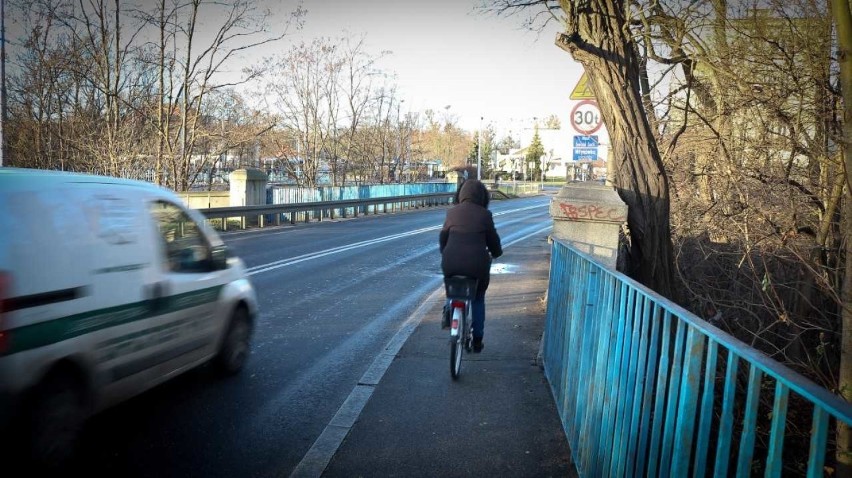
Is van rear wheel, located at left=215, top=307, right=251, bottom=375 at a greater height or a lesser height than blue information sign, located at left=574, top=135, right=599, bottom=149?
lesser

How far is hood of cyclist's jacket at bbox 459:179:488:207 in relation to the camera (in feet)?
21.0

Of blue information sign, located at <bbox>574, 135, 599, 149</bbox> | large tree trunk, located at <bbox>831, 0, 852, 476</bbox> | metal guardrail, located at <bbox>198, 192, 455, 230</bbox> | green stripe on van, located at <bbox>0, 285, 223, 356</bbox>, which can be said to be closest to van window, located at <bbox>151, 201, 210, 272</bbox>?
→ green stripe on van, located at <bbox>0, 285, 223, 356</bbox>

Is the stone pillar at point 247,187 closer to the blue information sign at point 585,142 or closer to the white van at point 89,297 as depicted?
the blue information sign at point 585,142

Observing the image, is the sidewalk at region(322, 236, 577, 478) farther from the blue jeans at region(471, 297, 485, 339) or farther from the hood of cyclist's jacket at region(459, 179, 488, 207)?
the hood of cyclist's jacket at region(459, 179, 488, 207)

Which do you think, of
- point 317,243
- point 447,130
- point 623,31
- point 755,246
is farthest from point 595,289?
point 447,130

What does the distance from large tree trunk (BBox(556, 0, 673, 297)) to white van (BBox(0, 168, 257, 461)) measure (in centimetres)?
446

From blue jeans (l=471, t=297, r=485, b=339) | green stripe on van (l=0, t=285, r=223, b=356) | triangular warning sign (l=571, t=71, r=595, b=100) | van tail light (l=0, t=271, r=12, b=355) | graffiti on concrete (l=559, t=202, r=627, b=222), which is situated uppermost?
triangular warning sign (l=571, t=71, r=595, b=100)

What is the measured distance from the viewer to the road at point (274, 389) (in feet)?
13.9

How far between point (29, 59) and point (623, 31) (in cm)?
2385

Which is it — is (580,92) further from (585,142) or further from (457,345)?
(457,345)

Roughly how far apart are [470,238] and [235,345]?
2.32 metres

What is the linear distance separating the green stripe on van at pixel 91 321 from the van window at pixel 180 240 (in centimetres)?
23

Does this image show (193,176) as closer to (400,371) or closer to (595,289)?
(400,371)

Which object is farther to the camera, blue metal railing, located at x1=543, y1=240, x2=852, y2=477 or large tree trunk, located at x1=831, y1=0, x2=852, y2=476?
large tree trunk, located at x1=831, y1=0, x2=852, y2=476
